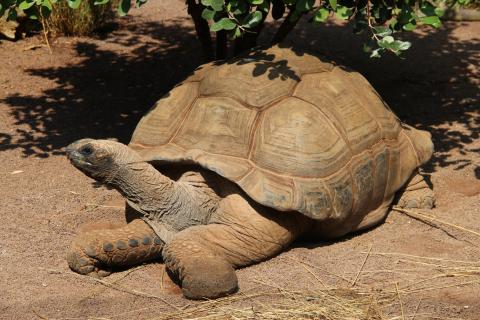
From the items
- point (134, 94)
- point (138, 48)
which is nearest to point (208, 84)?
point (134, 94)

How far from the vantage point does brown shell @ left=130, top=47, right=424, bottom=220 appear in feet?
15.2

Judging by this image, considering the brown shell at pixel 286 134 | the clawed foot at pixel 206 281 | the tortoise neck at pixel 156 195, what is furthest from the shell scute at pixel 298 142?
the clawed foot at pixel 206 281

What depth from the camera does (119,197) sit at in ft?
18.6

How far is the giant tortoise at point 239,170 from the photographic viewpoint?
4.51 metres

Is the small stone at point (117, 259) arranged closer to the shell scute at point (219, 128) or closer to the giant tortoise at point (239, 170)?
the giant tortoise at point (239, 170)

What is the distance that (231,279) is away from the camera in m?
4.30

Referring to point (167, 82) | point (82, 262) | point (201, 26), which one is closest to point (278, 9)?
point (201, 26)

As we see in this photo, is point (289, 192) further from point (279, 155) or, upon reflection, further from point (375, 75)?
point (375, 75)

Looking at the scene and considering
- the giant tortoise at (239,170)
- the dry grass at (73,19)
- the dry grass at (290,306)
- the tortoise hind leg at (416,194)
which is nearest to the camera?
the dry grass at (290,306)

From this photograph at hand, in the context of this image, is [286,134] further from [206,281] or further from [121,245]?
[121,245]

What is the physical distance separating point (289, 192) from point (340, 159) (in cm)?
48

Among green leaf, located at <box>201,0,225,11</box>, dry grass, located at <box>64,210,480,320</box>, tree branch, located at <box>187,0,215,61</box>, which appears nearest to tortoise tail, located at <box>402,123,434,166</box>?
dry grass, located at <box>64,210,480,320</box>

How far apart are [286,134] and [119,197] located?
1.49 meters

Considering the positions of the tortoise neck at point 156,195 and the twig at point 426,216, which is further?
the twig at point 426,216
